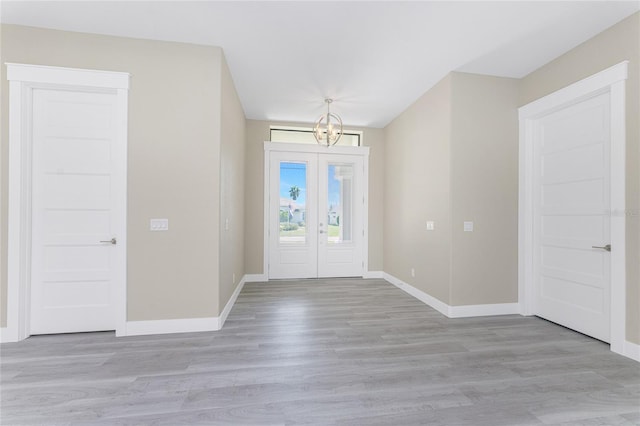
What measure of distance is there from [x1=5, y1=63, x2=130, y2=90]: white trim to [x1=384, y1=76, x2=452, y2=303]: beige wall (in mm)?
3743

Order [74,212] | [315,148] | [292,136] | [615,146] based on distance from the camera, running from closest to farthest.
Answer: [615,146] → [74,212] → [315,148] → [292,136]

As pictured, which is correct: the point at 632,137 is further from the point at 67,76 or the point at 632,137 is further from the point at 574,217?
the point at 67,76

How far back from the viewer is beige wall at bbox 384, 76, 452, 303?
3615 millimetres

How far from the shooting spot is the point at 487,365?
2334 mm

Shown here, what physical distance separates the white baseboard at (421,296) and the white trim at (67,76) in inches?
176

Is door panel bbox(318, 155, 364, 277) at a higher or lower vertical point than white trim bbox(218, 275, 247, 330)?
higher

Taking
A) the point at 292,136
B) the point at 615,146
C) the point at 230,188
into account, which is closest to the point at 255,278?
the point at 230,188

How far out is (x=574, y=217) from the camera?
307cm

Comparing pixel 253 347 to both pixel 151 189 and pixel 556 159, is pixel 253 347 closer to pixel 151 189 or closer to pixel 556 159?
pixel 151 189

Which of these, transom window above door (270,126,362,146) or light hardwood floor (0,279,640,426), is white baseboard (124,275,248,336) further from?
transom window above door (270,126,362,146)

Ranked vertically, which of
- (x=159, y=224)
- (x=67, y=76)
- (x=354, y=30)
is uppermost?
(x=354, y=30)

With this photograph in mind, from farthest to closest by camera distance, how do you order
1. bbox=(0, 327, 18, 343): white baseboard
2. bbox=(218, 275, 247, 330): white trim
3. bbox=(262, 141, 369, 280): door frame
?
bbox=(262, 141, 369, 280): door frame → bbox=(218, 275, 247, 330): white trim → bbox=(0, 327, 18, 343): white baseboard

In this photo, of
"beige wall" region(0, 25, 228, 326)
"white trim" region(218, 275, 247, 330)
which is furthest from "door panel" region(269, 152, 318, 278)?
"beige wall" region(0, 25, 228, 326)

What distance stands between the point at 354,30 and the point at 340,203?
3.38 meters
